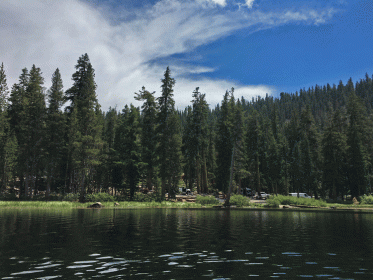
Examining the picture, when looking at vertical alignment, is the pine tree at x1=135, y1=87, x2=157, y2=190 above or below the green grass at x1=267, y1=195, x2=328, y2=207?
above

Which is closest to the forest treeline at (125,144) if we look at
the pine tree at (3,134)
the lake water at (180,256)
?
the pine tree at (3,134)

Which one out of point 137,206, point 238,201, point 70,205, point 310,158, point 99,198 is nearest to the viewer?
point 70,205

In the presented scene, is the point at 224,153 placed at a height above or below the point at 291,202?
above

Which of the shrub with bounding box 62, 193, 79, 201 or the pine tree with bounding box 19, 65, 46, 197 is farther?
the pine tree with bounding box 19, 65, 46, 197

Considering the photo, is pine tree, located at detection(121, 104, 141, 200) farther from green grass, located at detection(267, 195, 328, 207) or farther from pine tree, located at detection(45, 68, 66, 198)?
green grass, located at detection(267, 195, 328, 207)

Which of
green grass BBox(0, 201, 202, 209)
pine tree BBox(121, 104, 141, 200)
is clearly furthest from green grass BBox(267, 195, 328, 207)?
pine tree BBox(121, 104, 141, 200)

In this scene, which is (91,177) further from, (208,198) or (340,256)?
(340,256)

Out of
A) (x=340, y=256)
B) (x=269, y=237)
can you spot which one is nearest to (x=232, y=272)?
(x=340, y=256)

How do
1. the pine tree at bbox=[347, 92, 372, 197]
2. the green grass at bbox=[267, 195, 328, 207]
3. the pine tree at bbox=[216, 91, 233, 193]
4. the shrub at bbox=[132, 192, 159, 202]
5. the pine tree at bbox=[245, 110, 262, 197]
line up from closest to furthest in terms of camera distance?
the green grass at bbox=[267, 195, 328, 207] < the shrub at bbox=[132, 192, 159, 202] < the pine tree at bbox=[347, 92, 372, 197] < the pine tree at bbox=[216, 91, 233, 193] < the pine tree at bbox=[245, 110, 262, 197]

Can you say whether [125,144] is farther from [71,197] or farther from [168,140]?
[71,197]

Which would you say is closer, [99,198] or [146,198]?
[99,198]

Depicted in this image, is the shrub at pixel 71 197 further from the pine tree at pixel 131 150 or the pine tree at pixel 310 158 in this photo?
the pine tree at pixel 310 158

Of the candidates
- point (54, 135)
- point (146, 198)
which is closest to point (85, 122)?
point (54, 135)

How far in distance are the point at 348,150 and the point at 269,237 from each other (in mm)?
48108
